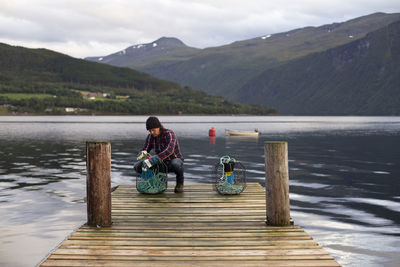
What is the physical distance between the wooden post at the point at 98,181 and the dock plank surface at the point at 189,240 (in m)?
0.25

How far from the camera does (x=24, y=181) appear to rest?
66.6 feet

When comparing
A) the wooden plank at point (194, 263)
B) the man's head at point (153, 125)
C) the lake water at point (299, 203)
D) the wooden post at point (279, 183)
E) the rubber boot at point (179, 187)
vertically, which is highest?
the man's head at point (153, 125)

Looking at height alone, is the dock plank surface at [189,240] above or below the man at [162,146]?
below

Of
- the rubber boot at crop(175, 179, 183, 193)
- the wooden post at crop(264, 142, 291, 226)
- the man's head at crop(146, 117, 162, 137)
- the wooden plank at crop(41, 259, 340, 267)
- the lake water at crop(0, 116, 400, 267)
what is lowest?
the lake water at crop(0, 116, 400, 267)

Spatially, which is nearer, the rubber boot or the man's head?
the man's head

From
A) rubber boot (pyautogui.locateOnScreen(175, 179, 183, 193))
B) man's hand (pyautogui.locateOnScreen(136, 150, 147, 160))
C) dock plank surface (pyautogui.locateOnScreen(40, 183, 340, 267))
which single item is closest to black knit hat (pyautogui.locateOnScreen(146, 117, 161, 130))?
man's hand (pyautogui.locateOnScreen(136, 150, 147, 160))

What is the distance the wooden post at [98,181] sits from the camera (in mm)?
8781

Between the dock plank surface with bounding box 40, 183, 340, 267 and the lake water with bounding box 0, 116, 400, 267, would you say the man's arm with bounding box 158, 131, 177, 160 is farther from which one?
the lake water with bounding box 0, 116, 400, 267

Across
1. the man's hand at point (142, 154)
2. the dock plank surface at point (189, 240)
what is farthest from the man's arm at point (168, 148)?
the dock plank surface at point (189, 240)

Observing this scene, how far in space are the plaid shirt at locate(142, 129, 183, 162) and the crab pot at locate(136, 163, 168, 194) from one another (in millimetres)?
461

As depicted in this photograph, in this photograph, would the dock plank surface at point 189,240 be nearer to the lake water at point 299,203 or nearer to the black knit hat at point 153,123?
the lake water at point 299,203

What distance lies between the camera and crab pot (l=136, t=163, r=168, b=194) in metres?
12.7

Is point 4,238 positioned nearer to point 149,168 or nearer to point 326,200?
point 149,168

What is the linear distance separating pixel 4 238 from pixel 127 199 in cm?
326
